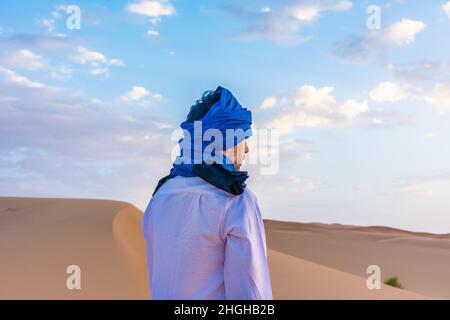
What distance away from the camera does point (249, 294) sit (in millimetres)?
2387

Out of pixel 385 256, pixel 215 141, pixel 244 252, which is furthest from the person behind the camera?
pixel 385 256

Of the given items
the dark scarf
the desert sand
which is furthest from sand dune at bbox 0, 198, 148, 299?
the dark scarf

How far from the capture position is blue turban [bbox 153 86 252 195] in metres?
2.52

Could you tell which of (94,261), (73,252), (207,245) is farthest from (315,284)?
(207,245)

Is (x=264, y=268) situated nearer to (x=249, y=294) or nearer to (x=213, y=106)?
(x=249, y=294)

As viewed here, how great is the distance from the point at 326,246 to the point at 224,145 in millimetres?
29114

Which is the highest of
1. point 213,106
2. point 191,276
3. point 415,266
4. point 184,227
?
point 213,106

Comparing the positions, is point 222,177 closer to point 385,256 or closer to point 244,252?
point 244,252

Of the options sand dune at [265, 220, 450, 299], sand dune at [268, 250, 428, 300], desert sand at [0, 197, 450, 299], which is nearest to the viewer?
desert sand at [0, 197, 450, 299]

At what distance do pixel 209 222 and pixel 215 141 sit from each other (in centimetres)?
39

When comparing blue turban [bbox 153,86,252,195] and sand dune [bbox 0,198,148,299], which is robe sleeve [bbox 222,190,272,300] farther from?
sand dune [bbox 0,198,148,299]

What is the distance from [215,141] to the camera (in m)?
2.62

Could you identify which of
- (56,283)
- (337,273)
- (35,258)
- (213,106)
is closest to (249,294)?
(213,106)

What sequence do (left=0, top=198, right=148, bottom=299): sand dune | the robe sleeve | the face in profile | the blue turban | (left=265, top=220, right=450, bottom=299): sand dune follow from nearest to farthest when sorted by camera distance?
the robe sleeve < the blue turban < the face in profile < (left=0, top=198, right=148, bottom=299): sand dune < (left=265, top=220, right=450, bottom=299): sand dune
